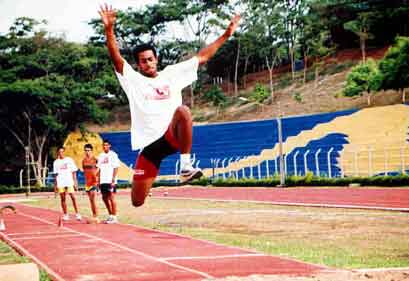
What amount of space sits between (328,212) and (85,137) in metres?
30.3

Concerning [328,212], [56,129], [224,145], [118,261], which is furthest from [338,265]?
[56,129]

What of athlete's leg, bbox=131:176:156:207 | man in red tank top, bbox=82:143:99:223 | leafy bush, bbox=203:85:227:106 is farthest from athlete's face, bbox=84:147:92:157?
leafy bush, bbox=203:85:227:106

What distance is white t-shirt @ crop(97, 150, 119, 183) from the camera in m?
13.7

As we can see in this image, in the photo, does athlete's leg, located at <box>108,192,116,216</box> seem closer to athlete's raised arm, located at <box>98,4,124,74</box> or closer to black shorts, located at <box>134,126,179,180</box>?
black shorts, located at <box>134,126,179,180</box>

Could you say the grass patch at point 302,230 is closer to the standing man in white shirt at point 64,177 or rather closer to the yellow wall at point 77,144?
the standing man in white shirt at point 64,177

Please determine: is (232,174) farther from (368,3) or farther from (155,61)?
(155,61)

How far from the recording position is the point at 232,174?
36.7 meters

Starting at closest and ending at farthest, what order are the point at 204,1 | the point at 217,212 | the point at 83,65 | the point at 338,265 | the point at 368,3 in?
1. the point at 338,265
2. the point at 217,212
3. the point at 204,1
4. the point at 83,65
5. the point at 368,3

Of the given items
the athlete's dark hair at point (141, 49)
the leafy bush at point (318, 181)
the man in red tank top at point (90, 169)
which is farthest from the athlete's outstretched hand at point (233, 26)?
the leafy bush at point (318, 181)

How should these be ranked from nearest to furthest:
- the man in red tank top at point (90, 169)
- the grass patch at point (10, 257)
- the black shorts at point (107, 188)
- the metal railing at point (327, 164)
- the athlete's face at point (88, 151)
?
the grass patch at point (10, 257) < the athlete's face at point (88, 151) < the black shorts at point (107, 188) < the man in red tank top at point (90, 169) < the metal railing at point (327, 164)

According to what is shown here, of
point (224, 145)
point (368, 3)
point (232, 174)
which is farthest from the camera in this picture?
point (368, 3)

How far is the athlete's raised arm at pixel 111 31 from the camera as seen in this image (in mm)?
5117

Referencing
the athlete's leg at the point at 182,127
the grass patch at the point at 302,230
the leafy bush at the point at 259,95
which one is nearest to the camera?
the athlete's leg at the point at 182,127

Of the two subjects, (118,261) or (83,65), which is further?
(83,65)
